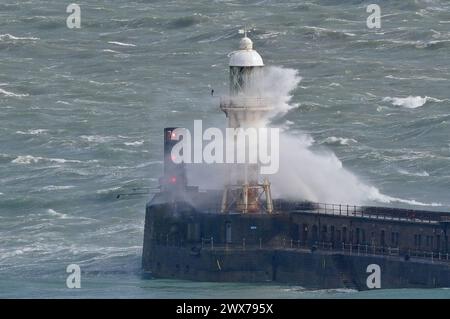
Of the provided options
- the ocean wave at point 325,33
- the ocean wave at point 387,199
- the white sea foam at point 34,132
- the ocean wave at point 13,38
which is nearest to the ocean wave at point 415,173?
the ocean wave at point 387,199

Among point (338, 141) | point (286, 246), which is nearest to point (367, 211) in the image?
point (286, 246)

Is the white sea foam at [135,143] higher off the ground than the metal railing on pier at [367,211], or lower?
higher

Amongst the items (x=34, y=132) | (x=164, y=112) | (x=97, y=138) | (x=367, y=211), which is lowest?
(x=367, y=211)

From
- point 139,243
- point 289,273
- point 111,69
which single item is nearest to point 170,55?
point 111,69

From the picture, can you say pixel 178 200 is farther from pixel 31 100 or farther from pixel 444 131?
pixel 31 100

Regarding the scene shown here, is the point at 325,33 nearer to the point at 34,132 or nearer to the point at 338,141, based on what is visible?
the point at 338,141

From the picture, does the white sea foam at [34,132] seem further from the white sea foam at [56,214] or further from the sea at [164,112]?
the white sea foam at [56,214]
